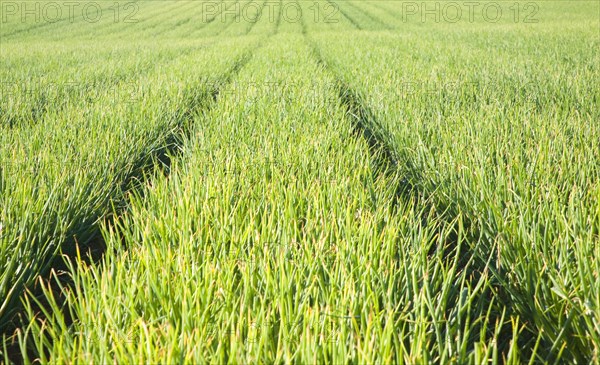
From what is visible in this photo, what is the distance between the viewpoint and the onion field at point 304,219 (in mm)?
854

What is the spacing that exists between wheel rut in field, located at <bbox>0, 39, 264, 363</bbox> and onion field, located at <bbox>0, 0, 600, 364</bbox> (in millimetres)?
14

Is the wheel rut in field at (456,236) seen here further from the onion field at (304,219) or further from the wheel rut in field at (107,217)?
the wheel rut in field at (107,217)

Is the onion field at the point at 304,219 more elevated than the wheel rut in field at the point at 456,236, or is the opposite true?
the onion field at the point at 304,219

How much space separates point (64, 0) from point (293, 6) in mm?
11874

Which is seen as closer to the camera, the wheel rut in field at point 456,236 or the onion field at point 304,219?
the onion field at point 304,219

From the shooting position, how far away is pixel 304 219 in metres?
1.47

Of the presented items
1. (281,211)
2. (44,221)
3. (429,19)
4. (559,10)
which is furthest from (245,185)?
(559,10)

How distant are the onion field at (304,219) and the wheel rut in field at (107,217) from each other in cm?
1

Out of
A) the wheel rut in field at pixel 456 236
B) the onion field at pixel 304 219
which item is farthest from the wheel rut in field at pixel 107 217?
the wheel rut in field at pixel 456 236

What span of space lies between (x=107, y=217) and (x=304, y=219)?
34.1 inches

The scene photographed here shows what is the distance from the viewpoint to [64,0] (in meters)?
23.3

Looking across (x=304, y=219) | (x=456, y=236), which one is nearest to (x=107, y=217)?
(x=304, y=219)

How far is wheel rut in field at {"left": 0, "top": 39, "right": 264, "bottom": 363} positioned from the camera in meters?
1.19

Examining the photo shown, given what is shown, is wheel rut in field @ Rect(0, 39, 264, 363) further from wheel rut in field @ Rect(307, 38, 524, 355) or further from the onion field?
wheel rut in field @ Rect(307, 38, 524, 355)
